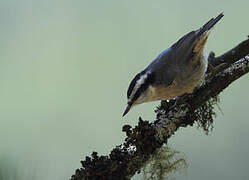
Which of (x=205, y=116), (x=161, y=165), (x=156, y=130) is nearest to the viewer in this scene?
(x=156, y=130)

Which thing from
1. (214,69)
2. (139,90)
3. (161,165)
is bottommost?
(161,165)

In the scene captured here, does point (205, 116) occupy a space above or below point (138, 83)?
below

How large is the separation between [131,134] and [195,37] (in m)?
0.74

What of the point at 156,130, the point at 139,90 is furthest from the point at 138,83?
the point at 156,130

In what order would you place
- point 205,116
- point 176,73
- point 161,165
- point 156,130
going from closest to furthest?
1. point 156,130
2. point 161,165
3. point 205,116
4. point 176,73

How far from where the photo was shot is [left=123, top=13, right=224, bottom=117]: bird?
184 centimetres

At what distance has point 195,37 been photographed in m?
1.94

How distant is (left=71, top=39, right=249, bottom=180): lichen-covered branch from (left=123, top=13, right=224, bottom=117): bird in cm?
11

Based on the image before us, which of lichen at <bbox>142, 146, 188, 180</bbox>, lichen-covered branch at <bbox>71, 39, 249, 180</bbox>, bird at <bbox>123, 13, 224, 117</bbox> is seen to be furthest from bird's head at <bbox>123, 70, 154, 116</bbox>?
lichen at <bbox>142, 146, 188, 180</bbox>

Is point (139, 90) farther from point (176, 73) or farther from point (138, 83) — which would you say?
point (176, 73)

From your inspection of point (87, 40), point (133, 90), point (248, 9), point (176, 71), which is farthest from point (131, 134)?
point (248, 9)

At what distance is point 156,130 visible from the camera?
1.53 meters

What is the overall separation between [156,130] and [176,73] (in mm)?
485

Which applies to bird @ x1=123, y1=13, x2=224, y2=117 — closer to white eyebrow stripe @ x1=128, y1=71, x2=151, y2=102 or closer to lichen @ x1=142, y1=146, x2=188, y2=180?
white eyebrow stripe @ x1=128, y1=71, x2=151, y2=102
